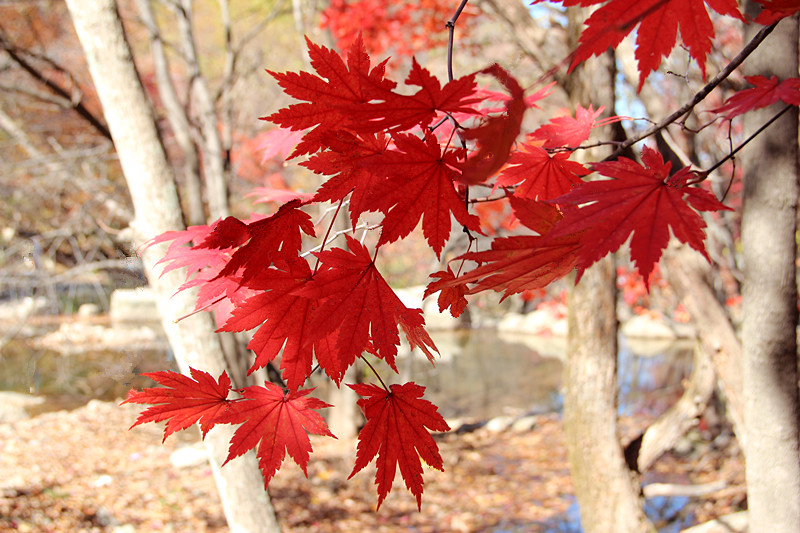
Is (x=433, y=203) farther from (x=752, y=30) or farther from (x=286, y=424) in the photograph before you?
(x=752, y=30)

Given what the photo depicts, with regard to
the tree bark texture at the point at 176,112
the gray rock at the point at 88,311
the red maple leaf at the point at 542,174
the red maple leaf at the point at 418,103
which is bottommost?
the red maple leaf at the point at 542,174

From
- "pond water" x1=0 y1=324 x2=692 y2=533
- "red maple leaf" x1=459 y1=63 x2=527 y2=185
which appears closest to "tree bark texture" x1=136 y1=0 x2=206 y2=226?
"pond water" x1=0 y1=324 x2=692 y2=533

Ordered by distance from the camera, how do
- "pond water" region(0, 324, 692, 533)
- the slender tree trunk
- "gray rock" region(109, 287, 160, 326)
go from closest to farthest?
the slender tree trunk
"pond water" region(0, 324, 692, 533)
"gray rock" region(109, 287, 160, 326)

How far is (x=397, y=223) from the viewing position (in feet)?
2.11

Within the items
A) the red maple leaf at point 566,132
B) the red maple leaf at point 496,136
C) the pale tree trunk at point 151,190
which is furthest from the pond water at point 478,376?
the red maple leaf at point 496,136

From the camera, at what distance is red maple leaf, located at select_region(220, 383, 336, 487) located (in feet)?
2.61

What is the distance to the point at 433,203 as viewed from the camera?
669mm

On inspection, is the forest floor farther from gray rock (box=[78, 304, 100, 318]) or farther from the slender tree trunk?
gray rock (box=[78, 304, 100, 318])

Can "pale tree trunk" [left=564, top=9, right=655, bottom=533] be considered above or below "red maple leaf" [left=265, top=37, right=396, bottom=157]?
below

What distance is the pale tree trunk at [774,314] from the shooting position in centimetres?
219

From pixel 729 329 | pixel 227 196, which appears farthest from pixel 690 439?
pixel 227 196

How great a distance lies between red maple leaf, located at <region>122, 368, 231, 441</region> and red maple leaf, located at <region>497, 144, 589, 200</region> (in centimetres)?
56

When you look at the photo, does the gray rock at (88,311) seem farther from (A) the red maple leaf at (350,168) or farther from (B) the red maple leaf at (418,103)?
(B) the red maple leaf at (418,103)

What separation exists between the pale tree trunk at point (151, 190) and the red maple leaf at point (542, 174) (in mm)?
1658
